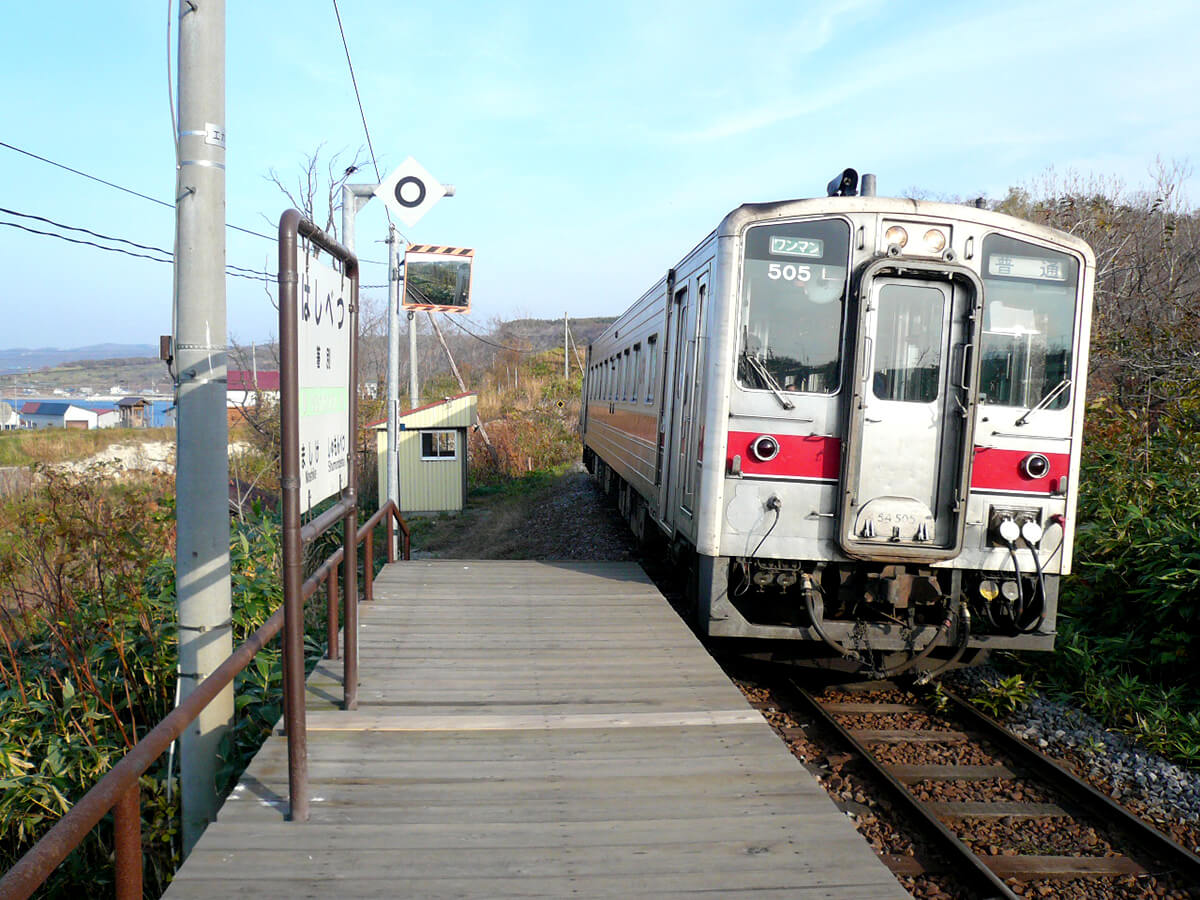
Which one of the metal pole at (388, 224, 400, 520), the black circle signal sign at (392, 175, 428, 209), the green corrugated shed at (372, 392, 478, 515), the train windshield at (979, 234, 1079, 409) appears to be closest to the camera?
the train windshield at (979, 234, 1079, 409)

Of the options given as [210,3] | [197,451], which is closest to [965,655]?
[197,451]

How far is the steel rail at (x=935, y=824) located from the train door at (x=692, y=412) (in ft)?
5.83

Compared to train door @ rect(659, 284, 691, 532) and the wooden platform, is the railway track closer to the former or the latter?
the wooden platform

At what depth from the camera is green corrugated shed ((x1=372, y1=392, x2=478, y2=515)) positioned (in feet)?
56.5

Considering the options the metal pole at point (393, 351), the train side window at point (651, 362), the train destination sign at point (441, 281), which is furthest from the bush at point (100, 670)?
the train destination sign at point (441, 281)

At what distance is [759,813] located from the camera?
3.34 meters

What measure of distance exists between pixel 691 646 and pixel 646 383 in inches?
173

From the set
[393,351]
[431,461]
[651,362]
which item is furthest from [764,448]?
[431,461]

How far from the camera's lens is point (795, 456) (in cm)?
566

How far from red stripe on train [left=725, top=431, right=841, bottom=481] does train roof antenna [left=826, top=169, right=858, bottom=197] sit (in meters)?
1.79

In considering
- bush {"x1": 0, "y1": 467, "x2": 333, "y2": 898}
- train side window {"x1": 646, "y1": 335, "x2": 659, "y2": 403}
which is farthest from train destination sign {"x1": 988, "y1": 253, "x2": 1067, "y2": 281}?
bush {"x1": 0, "y1": 467, "x2": 333, "y2": 898}

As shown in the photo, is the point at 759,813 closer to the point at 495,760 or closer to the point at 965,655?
the point at 495,760

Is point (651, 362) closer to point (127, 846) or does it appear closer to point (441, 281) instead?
point (441, 281)

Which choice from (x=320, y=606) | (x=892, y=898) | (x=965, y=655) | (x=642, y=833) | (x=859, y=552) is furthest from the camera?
(x=320, y=606)
